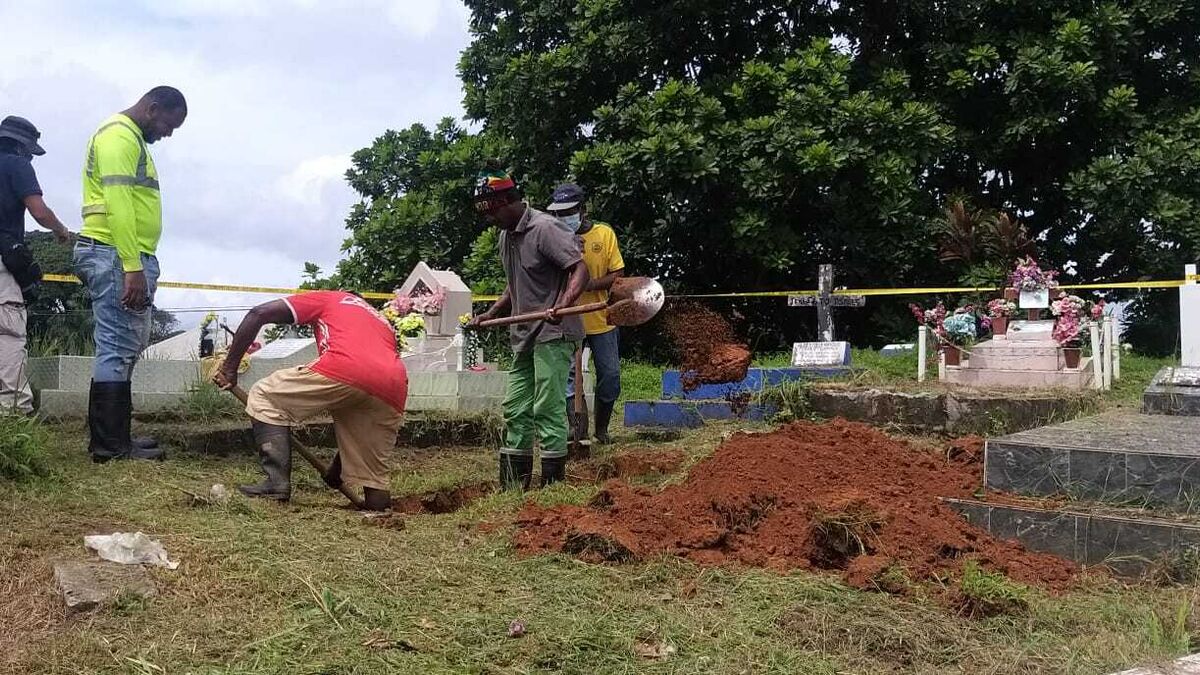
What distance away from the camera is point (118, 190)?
5000 millimetres

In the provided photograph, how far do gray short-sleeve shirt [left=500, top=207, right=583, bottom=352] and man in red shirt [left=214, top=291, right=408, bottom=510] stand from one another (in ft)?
2.28

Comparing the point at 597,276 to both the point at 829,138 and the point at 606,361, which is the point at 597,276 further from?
the point at 829,138

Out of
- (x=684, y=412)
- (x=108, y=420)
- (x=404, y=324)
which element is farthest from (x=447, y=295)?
(x=108, y=420)

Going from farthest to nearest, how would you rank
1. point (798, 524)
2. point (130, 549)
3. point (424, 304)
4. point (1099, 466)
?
point (424, 304)
point (1099, 466)
point (798, 524)
point (130, 549)

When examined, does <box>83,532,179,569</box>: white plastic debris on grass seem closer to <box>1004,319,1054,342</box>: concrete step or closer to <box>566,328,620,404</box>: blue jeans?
<box>566,328,620,404</box>: blue jeans

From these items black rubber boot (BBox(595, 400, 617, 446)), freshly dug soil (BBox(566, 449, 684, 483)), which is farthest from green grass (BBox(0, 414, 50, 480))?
black rubber boot (BBox(595, 400, 617, 446))

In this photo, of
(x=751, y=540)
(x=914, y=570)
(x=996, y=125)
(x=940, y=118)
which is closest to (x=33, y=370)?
(x=751, y=540)

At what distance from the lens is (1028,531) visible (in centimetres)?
350

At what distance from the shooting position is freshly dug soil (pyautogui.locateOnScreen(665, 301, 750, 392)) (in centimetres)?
663

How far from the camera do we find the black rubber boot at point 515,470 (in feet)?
16.2

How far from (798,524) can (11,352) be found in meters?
4.52

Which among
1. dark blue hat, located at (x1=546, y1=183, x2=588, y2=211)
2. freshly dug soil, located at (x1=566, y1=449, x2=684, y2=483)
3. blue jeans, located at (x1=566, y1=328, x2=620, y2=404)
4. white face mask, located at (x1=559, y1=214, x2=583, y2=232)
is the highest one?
dark blue hat, located at (x1=546, y1=183, x2=588, y2=211)

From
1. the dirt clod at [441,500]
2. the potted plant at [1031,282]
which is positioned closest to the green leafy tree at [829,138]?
the potted plant at [1031,282]

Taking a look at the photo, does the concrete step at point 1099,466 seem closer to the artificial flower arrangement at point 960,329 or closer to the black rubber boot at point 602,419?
the black rubber boot at point 602,419
